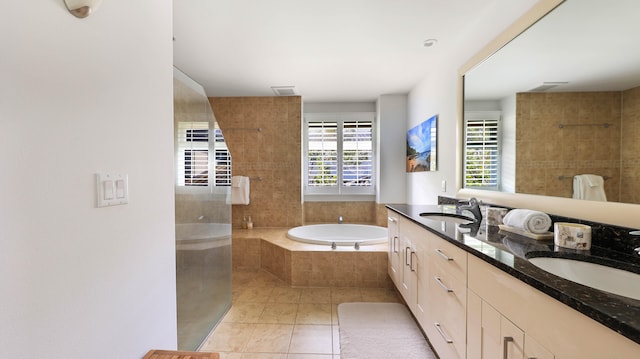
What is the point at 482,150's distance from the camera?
192 cm

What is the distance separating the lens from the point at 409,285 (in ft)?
6.53

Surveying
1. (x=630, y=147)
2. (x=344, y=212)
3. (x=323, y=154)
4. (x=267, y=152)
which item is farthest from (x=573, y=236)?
(x=267, y=152)

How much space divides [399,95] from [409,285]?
273 centimetres

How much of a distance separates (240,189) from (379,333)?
265cm

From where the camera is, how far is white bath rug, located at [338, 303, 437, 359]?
1.74 metres

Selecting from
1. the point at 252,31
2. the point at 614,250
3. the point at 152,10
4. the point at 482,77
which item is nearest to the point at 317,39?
the point at 252,31

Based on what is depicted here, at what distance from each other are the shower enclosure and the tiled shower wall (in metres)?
1.70

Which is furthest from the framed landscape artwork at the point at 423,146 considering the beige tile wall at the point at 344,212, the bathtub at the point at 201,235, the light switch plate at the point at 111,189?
the light switch plate at the point at 111,189

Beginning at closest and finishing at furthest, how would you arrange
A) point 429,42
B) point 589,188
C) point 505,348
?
point 505,348 → point 589,188 → point 429,42

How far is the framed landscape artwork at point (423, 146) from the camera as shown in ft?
8.99

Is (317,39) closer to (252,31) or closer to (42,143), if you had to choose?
(252,31)

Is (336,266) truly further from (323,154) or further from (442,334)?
(323,154)

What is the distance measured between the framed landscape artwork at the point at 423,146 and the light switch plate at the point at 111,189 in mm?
2624

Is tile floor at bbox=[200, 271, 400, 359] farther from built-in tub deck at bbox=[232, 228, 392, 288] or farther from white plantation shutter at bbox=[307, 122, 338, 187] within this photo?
white plantation shutter at bbox=[307, 122, 338, 187]
